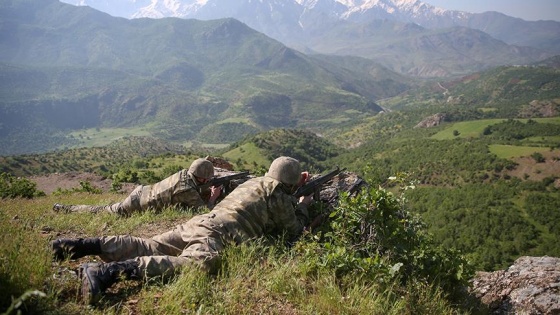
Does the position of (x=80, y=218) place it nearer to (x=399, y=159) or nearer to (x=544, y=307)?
(x=544, y=307)

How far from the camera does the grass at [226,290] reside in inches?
129

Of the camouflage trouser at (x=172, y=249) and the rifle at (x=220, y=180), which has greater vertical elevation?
the camouflage trouser at (x=172, y=249)

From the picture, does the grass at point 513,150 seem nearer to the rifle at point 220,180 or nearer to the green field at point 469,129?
the green field at point 469,129

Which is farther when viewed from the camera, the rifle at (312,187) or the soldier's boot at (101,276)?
the rifle at (312,187)

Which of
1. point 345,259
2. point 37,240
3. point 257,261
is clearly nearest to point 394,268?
point 345,259

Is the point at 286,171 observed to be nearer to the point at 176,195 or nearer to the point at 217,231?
the point at 217,231

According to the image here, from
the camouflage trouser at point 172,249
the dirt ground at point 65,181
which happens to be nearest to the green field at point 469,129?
the dirt ground at point 65,181

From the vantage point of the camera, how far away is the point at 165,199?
28.0ft

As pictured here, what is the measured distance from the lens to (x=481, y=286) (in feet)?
21.1

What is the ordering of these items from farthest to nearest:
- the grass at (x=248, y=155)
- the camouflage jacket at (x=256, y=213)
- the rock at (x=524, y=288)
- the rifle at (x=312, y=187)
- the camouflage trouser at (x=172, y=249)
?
the grass at (x=248, y=155) → the rifle at (x=312, y=187) → the rock at (x=524, y=288) → the camouflage jacket at (x=256, y=213) → the camouflage trouser at (x=172, y=249)

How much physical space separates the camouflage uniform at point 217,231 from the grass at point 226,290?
232mm

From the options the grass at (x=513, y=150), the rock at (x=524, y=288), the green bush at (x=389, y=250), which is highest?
the green bush at (x=389, y=250)

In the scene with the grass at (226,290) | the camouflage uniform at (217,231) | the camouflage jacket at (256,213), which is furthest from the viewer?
the camouflage jacket at (256,213)

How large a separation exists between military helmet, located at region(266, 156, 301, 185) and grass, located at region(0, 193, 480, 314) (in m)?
1.34
